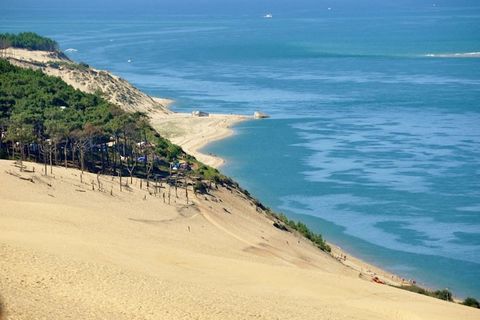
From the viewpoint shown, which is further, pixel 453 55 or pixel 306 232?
pixel 453 55

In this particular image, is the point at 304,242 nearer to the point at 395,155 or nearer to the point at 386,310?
the point at 386,310

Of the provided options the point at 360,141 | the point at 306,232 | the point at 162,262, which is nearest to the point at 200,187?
the point at 306,232

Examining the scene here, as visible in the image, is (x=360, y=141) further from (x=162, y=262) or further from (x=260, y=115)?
(x=162, y=262)

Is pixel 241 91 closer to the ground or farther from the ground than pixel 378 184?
farther from the ground

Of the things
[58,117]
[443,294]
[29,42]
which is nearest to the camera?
[443,294]

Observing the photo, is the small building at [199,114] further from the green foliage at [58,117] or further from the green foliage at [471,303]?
the green foliage at [471,303]

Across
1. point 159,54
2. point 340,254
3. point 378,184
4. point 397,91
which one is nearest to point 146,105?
point 397,91
